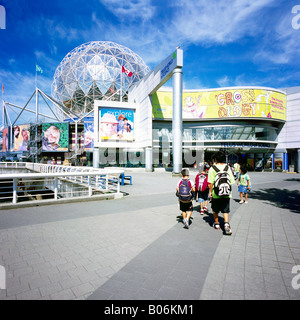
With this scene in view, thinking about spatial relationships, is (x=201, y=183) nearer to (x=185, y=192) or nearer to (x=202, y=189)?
(x=202, y=189)

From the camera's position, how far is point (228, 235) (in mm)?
4449

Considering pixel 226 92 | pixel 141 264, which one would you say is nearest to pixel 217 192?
pixel 141 264

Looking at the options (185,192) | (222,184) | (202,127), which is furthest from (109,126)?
(222,184)

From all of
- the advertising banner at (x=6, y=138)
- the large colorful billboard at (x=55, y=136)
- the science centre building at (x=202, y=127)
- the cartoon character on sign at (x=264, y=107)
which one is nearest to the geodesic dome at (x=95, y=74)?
the large colorful billboard at (x=55, y=136)

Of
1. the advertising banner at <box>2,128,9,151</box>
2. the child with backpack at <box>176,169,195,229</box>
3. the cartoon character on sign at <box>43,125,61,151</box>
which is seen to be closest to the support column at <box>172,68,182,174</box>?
the child with backpack at <box>176,169,195,229</box>

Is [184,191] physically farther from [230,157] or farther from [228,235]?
[230,157]

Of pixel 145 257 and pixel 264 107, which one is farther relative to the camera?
pixel 264 107

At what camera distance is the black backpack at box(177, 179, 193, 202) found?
15.8ft

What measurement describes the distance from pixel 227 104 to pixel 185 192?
102 ft

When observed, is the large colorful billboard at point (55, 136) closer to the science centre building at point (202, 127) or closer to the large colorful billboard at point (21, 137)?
the large colorful billboard at point (21, 137)

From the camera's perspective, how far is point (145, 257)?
3.33m

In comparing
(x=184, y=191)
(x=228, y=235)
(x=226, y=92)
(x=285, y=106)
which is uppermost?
(x=226, y=92)

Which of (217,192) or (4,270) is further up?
(217,192)
